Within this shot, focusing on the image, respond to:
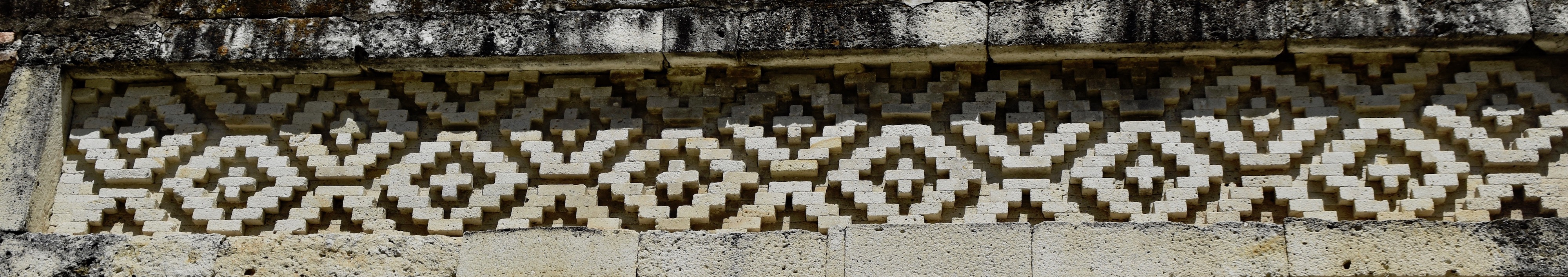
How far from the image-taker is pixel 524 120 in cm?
618

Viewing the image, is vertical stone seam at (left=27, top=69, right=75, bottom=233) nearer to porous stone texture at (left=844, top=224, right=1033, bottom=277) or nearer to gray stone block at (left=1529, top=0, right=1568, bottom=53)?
porous stone texture at (left=844, top=224, right=1033, bottom=277)

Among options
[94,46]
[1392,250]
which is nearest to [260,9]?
[94,46]

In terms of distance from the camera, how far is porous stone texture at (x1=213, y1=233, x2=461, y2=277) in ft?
18.5

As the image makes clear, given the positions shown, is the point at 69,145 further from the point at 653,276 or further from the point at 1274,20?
the point at 1274,20

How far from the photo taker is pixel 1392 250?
5.18 metres

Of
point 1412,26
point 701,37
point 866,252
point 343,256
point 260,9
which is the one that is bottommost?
point 343,256

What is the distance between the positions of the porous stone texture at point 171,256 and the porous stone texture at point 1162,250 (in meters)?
2.97

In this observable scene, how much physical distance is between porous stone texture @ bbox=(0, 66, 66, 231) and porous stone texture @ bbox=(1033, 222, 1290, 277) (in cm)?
406

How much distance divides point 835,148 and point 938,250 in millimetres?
736

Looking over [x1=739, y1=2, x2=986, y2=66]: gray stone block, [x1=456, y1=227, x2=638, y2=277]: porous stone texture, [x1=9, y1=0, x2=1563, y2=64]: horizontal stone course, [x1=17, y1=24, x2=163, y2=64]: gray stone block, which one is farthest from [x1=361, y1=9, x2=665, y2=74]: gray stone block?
[x1=17, y1=24, x2=163, y2=64]: gray stone block

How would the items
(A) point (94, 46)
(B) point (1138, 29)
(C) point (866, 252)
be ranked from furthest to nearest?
(A) point (94, 46), (B) point (1138, 29), (C) point (866, 252)

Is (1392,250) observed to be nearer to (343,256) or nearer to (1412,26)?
(1412,26)

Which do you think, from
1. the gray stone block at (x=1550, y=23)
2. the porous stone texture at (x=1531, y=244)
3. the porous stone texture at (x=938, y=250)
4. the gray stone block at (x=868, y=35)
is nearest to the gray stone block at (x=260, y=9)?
the gray stone block at (x=868, y=35)

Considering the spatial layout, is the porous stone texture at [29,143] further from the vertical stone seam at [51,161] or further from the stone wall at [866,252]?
the stone wall at [866,252]
